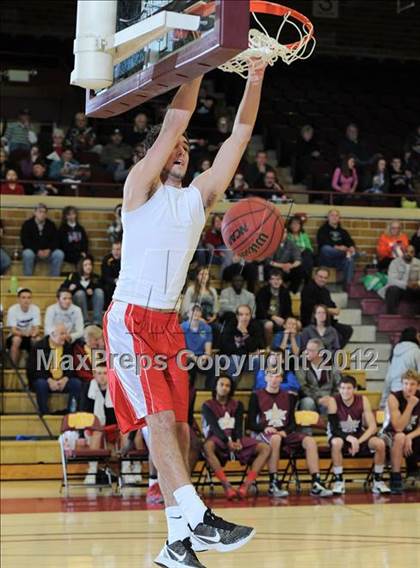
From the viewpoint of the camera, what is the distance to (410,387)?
1324 cm

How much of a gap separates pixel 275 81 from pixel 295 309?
297 inches

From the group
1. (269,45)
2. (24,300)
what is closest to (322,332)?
(24,300)

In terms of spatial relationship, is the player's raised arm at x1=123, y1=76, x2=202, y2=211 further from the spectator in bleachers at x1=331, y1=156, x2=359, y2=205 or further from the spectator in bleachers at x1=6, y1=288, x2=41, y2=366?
the spectator in bleachers at x1=331, y1=156, x2=359, y2=205

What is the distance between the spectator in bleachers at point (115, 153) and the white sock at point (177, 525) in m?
14.0

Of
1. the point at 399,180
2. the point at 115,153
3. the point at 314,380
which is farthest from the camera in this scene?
the point at 399,180

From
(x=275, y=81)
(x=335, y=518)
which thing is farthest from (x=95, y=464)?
(x=275, y=81)

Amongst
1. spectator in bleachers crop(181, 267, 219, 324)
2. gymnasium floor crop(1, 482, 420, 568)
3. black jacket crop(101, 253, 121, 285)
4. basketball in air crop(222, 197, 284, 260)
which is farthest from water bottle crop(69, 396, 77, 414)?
basketball in air crop(222, 197, 284, 260)

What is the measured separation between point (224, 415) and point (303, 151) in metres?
9.41

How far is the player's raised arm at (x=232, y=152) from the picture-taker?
5.82 m

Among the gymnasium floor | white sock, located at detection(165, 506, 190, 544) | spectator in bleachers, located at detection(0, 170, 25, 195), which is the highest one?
spectator in bleachers, located at detection(0, 170, 25, 195)

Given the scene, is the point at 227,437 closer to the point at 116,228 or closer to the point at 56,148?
the point at 116,228

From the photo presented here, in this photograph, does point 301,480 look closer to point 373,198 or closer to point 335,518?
point 335,518

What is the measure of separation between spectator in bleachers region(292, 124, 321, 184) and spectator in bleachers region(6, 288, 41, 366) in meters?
7.76

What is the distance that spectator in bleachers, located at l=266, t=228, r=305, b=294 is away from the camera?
630 inches
